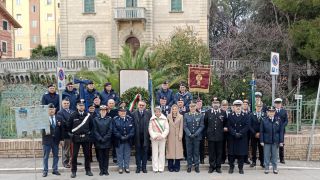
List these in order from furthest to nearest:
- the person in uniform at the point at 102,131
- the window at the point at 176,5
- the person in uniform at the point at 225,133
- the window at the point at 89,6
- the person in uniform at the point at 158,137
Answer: the window at the point at 89,6 < the window at the point at 176,5 < the person in uniform at the point at 225,133 < the person in uniform at the point at 158,137 < the person in uniform at the point at 102,131

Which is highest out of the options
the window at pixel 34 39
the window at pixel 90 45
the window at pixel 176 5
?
the window at pixel 34 39

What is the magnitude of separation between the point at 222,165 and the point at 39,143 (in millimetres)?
5334

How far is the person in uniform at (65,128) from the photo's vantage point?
1145 centimetres

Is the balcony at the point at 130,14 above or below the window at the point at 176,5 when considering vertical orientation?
below

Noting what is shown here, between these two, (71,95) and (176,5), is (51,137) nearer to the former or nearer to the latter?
(71,95)

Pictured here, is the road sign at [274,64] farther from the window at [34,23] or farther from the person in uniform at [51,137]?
the window at [34,23]

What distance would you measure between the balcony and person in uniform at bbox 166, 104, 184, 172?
2783 centimetres

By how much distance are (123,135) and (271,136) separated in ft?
12.3

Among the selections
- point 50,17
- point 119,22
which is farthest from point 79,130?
point 50,17

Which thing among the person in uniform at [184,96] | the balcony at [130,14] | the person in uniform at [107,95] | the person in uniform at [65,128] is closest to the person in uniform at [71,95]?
the person in uniform at [65,128]

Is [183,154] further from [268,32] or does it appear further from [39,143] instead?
[268,32]

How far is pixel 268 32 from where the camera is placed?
3033cm

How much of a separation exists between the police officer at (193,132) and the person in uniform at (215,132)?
0.66 feet

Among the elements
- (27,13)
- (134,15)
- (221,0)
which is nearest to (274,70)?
(134,15)
